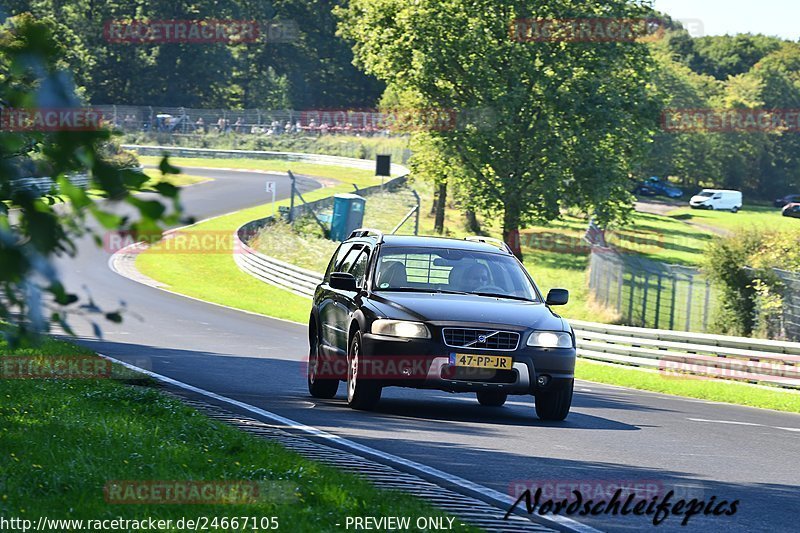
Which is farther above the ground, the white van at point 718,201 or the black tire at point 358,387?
the black tire at point 358,387

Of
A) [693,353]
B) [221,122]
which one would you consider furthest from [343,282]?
[221,122]

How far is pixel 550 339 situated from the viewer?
41.2 ft

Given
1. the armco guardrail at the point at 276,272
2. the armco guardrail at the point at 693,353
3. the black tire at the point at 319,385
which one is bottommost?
the armco guardrail at the point at 276,272

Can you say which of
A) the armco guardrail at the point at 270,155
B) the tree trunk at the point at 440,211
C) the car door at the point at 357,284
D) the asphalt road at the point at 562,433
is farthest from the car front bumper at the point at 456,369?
the armco guardrail at the point at 270,155

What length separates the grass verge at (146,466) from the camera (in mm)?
6363

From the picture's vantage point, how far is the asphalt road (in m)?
8.70

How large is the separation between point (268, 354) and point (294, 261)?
26.1m

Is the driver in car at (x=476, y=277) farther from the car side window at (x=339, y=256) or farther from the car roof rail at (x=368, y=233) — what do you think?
the car side window at (x=339, y=256)

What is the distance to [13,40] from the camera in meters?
4.15

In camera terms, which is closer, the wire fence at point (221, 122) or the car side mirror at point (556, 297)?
the car side mirror at point (556, 297)

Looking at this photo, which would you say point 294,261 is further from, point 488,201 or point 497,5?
point 497,5

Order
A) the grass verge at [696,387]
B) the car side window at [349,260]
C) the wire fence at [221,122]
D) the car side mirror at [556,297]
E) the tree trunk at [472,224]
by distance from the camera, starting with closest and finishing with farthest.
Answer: the car side mirror at [556,297], the car side window at [349,260], the grass verge at [696,387], the tree trunk at [472,224], the wire fence at [221,122]

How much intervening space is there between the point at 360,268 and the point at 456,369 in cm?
228

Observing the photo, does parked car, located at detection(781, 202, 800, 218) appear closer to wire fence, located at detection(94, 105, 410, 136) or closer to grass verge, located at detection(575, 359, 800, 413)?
wire fence, located at detection(94, 105, 410, 136)
